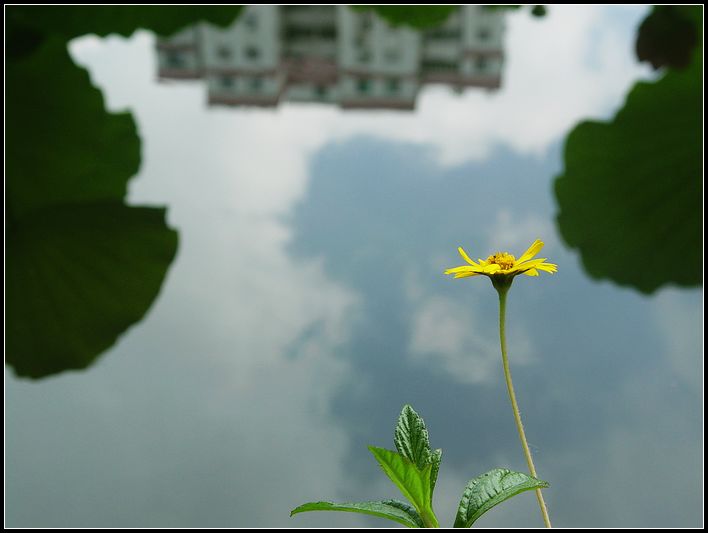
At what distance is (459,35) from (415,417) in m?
1.00

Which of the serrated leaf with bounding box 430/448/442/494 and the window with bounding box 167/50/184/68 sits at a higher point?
the window with bounding box 167/50/184/68

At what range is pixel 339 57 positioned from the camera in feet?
4.09

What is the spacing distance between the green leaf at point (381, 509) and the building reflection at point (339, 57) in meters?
0.81

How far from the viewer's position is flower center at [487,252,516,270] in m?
0.21

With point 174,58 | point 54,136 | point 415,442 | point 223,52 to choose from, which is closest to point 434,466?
point 415,442

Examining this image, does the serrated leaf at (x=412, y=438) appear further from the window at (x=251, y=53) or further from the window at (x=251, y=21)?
the window at (x=251, y=53)

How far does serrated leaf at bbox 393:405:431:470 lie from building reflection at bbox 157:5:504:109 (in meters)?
0.80

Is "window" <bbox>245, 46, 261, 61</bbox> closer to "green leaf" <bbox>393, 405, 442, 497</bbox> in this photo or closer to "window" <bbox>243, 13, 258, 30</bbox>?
"window" <bbox>243, 13, 258, 30</bbox>

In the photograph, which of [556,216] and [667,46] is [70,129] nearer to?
[556,216]

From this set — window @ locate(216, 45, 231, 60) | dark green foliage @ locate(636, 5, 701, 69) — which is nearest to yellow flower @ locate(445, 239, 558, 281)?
dark green foliage @ locate(636, 5, 701, 69)

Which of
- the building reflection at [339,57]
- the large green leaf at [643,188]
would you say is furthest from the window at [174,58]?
the large green leaf at [643,188]

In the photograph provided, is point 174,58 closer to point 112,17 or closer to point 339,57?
point 112,17

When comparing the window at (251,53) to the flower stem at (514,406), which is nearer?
the flower stem at (514,406)

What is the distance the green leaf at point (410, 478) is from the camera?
17 cm
